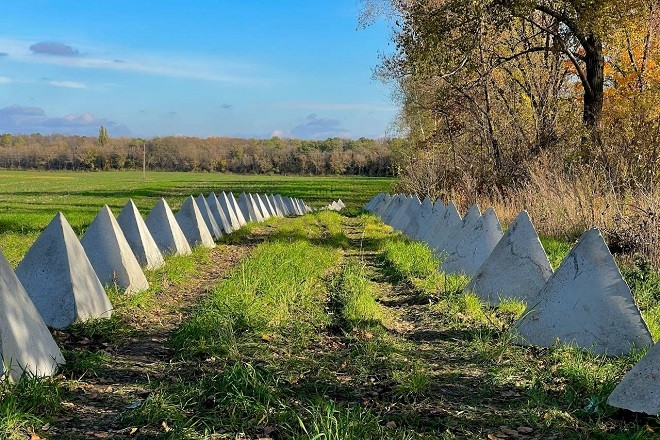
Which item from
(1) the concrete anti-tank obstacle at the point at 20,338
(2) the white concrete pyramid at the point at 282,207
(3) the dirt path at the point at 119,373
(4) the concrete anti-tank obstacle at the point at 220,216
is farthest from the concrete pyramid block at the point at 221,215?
(2) the white concrete pyramid at the point at 282,207

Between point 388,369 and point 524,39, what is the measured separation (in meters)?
16.9

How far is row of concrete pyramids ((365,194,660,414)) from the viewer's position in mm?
4004

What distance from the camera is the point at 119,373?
4.88 m

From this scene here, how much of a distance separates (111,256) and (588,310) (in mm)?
5436

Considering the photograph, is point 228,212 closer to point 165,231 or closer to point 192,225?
point 192,225

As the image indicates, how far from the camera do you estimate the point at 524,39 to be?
63.5ft

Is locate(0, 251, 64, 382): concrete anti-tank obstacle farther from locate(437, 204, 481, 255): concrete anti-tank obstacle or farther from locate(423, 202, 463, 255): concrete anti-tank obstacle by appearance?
locate(423, 202, 463, 255): concrete anti-tank obstacle

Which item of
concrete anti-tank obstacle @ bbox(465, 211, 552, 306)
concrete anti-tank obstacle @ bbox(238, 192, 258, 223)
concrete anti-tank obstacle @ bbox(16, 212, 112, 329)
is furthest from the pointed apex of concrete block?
concrete anti-tank obstacle @ bbox(238, 192, 258, 223)

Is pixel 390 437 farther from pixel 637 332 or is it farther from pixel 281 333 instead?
pixel 637 332

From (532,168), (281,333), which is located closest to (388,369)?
(281,333)

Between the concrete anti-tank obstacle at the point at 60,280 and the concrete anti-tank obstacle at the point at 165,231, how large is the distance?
4290 millimetres

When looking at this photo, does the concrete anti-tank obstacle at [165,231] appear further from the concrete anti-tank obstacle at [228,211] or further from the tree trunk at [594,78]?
the tree trunk at [594,78]

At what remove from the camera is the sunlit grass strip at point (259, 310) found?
5566 millimetres

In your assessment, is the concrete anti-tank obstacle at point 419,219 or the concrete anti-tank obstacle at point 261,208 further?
the concrete anti-tank obstacle at point 261,208
